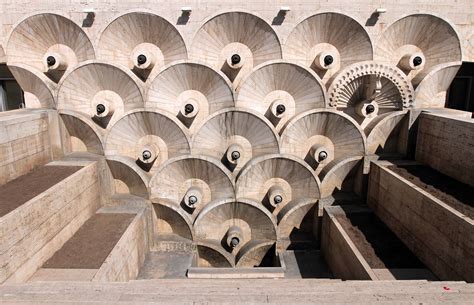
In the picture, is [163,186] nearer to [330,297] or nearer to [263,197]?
[263,197]

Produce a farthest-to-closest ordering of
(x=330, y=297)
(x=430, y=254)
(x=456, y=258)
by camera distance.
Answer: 1. (x=430, y=254)
2. (x=456, y=258)
3. (x=330, y=297)

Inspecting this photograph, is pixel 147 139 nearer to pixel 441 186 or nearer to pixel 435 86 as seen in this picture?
pixel 441 186

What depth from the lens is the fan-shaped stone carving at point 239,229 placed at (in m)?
11.5

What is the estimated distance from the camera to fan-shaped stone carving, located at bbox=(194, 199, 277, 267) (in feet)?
37.8

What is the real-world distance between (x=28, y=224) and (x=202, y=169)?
5.63 meters

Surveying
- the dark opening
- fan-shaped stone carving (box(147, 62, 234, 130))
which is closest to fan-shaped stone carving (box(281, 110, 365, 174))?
fan-shaped stone carving (box(147, 62, 234, 130))

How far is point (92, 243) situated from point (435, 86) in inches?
528

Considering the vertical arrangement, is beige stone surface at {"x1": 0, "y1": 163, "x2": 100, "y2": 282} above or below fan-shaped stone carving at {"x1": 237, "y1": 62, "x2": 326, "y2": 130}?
below

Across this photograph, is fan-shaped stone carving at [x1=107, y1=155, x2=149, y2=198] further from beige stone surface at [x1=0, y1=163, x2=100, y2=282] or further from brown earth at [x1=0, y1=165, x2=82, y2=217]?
brown earth at [x1=0, y1=165, x2=82, y2=217]

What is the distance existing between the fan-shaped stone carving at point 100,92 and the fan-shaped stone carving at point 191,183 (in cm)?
287

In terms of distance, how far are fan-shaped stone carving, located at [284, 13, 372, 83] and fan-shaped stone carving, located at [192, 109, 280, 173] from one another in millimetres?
3165

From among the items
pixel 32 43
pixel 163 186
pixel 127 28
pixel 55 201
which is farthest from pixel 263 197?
pixel 32 43

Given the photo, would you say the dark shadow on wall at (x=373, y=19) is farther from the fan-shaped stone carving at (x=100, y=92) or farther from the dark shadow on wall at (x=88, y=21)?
the dark shadow on wall at (x=88, y=21)

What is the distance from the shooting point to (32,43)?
40.0 ft
